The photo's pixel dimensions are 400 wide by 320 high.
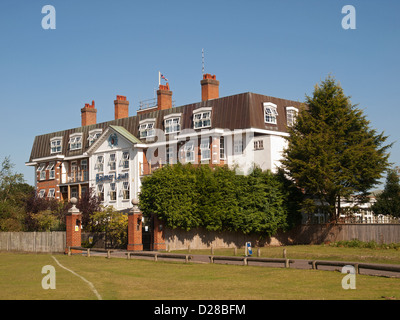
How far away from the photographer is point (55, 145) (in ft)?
226

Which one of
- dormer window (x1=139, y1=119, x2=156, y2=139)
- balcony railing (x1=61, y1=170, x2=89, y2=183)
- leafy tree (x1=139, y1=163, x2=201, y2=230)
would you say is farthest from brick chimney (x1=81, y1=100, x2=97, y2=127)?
leafy tree (x1=139, y1=163, x2=201, y2=230)

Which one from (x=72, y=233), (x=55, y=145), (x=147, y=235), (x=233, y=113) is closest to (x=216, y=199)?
(x=147, y=235)

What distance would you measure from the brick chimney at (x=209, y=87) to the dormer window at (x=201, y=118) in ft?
6.35

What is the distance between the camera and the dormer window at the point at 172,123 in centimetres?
5584

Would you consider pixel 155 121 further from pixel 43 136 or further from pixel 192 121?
pixel 43 136

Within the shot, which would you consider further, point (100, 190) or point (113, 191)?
point (100, 190)

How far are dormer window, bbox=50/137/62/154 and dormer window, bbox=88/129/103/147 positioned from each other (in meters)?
5.59

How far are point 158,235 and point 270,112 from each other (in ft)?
55.1

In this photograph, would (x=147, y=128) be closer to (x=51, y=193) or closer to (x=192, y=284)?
(x=51, y=193)

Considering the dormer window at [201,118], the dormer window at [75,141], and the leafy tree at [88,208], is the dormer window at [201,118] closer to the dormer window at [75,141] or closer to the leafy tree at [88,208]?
the leafy tree at [88,208]

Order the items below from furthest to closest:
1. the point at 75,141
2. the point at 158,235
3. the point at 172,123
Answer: the point at 75,141, the point at 172,123, the point at 158,235

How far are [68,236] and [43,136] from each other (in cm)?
3199

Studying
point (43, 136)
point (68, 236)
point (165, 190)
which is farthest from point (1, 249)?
point (43, 136)

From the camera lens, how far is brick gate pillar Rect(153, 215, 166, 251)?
42.0 metres
